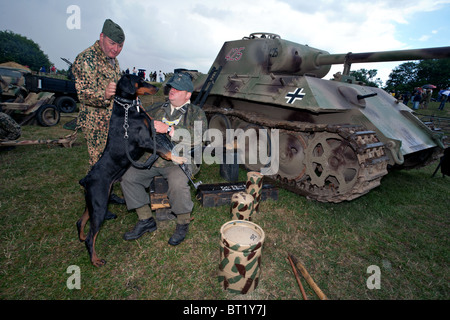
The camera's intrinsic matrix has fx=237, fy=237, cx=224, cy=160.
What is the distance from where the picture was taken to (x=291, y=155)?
5.20m

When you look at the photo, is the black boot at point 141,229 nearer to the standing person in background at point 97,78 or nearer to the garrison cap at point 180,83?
the standing person in background at point 97,78

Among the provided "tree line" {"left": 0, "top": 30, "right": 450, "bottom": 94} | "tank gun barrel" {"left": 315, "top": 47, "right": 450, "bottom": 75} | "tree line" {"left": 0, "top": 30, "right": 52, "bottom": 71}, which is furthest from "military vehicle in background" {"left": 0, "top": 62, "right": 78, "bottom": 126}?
"tree line" {"left": 0, "top": 30, "right": 52, "bottom": 71}

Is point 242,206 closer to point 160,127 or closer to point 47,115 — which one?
point 160,127

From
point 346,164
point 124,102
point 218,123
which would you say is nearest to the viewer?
point 124,102

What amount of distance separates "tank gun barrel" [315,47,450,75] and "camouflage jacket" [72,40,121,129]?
5.10 meters

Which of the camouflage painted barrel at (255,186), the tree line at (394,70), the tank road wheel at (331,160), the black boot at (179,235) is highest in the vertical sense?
the tree line at (394,70)

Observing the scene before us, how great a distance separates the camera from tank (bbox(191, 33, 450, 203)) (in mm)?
4055

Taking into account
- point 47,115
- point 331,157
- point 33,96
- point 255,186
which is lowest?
point 255,186

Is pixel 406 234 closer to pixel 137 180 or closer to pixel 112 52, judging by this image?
pixel 137 180

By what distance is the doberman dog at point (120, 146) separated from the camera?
7.97ft

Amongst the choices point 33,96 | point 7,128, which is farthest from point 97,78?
point 33,96

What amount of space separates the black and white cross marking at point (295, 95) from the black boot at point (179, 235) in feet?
9.53

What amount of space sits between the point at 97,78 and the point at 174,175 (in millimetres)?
1604

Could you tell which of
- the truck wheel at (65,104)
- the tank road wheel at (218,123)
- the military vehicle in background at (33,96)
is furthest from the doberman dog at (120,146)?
the truck wheel at (65,104)
